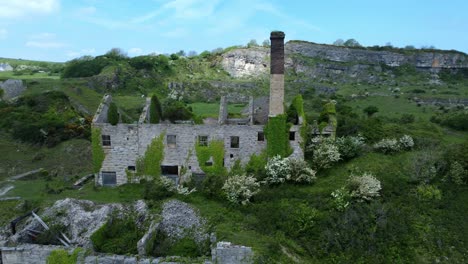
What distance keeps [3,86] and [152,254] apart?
7030 centimetres

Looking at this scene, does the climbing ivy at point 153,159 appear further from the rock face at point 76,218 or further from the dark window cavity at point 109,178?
the rock face at point 76,218

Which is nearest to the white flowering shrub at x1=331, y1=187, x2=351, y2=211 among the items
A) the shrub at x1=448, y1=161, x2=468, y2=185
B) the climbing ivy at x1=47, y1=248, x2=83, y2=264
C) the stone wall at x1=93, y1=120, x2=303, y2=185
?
the stone wall at x1=93, y1=120, x2=303, y2=185

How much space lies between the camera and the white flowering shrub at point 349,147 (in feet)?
106

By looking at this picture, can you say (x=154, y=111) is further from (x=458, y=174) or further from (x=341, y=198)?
Result: (x=458, y=174)

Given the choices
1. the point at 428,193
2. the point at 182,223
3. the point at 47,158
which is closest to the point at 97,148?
the point at 182,223

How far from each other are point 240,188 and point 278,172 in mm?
3719

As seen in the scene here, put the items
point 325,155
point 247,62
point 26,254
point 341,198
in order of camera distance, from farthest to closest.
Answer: point 247,62 → point 325,155 → point 341,198 → point 26,254

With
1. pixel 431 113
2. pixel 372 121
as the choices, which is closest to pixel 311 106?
pixel 431 113

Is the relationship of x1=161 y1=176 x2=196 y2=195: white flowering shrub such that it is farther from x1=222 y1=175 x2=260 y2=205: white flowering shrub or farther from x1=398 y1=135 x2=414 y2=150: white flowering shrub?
x1=398 y1=135 x2=414 y2=150: white flowering shrub

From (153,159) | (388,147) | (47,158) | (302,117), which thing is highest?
(302,117)

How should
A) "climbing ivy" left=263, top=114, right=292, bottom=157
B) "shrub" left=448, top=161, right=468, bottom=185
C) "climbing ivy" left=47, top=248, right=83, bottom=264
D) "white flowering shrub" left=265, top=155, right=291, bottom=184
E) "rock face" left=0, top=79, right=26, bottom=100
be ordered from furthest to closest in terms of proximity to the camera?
"rock face" left=0, top=79, right=26, bottom=100, "climbing ivy" left=263, top=114, right=292, bottom=157, "white flowering shrub" left=265, top=155, right=291, bottom=184, "shrub" left=448, top=161, right=468, bottom=185, "climbing ivy" left=47, top=248, right=83, bottom=264

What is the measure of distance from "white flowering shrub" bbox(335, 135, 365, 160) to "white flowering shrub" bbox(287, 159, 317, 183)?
385 centimetres

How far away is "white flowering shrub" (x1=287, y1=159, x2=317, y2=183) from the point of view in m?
29.7

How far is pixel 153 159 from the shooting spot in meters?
33.1
